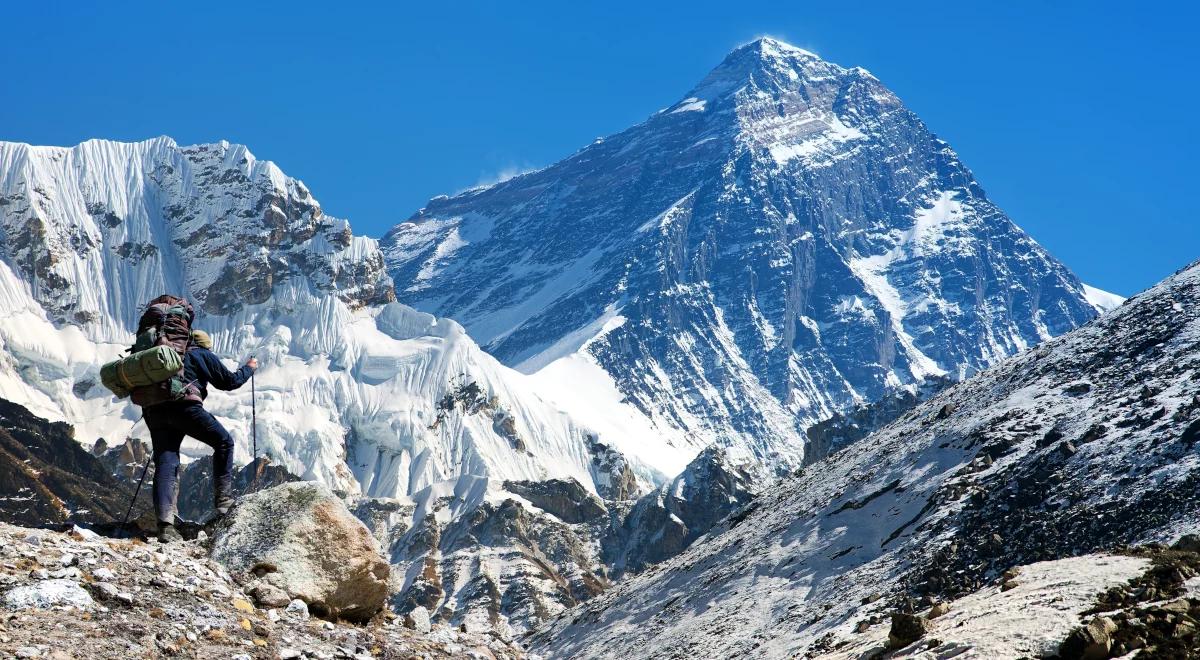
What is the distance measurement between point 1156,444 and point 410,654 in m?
50.5

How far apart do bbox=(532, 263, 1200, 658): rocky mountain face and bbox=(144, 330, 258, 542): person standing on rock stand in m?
25.7

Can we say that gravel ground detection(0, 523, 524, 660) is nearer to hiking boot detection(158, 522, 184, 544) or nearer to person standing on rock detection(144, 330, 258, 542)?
hiking boot detection(158, 522, 184, 544)

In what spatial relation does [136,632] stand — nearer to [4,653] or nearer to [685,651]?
[4,653]

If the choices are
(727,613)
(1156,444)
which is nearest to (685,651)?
(727,613)

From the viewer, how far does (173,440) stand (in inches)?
781

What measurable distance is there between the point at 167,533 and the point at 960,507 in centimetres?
5476

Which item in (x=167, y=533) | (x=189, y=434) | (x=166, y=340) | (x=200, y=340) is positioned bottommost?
(x=167, y=533)

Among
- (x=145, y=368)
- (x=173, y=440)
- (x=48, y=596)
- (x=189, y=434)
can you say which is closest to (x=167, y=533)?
(x=189, y=434)

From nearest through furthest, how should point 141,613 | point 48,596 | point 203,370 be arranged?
point 48,596, point 141,613, point 203,370

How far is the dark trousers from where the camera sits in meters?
19.4

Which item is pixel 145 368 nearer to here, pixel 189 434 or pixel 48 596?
pixel 189 434

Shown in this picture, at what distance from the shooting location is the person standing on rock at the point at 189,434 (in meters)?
A: 19.4

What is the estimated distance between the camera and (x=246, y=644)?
15875mm

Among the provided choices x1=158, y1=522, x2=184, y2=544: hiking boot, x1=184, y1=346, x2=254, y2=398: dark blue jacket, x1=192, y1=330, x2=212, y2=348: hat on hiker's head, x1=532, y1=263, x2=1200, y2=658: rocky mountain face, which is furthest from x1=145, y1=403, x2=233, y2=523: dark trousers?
x1=532, y1=263, x2=1200, y2=658: rocky mountain face
